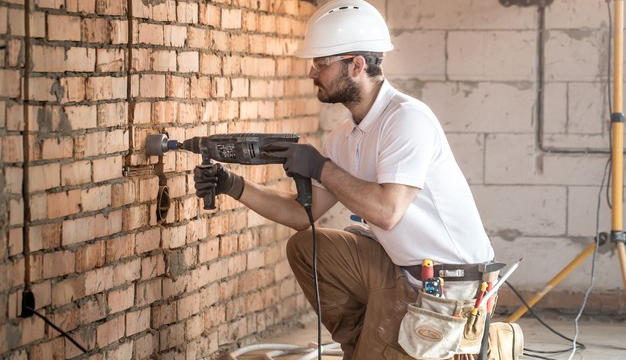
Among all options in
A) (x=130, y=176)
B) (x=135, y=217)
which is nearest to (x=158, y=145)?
(x=130, y=176)

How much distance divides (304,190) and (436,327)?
1.93 feet

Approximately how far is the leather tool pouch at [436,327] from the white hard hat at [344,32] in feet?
2.61

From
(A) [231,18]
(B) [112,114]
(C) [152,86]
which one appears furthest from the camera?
(A) [231,18]

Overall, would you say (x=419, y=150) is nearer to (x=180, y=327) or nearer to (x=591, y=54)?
(x=180, y=327)

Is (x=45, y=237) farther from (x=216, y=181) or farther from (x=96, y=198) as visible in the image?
(x=216, y=181)

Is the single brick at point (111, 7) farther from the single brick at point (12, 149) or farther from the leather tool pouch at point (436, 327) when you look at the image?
the leather tool pouch at point (436, 327)

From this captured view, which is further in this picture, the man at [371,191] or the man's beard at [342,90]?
the man's beard at [342,90]

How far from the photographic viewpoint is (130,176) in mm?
3186

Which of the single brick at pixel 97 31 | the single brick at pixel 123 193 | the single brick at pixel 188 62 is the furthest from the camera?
the single brick at pixel 188 62

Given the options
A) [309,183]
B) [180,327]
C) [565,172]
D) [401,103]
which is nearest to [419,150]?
[401,103]

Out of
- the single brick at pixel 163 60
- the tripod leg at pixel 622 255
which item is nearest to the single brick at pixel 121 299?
the single brick at pixel 163 60

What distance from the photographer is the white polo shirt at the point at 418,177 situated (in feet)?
9.71

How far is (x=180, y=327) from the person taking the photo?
3537mm

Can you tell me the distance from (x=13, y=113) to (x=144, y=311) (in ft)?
3.14
